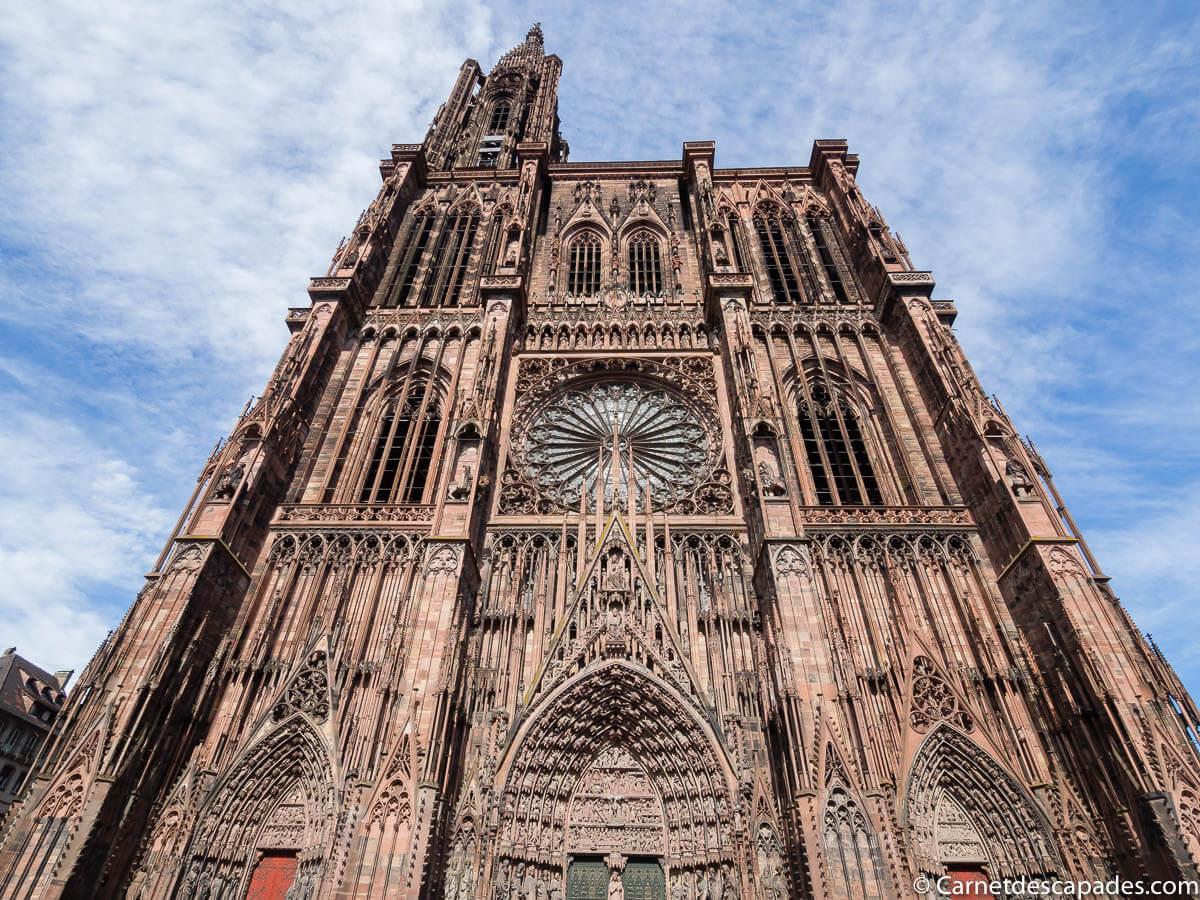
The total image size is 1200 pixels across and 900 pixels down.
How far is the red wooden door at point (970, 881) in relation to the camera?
42.5 ft

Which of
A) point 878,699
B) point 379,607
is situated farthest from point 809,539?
point 379,607

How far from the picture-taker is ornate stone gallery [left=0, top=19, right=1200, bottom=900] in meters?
12.5

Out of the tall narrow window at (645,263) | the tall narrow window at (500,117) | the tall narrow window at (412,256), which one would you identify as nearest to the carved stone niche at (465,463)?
the tall narrow window at (412,256)

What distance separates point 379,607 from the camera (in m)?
16.5

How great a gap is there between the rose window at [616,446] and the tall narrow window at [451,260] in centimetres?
695

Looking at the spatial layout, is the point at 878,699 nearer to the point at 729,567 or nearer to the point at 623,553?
the point at 729,567

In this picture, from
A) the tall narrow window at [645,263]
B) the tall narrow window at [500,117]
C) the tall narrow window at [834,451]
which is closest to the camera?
the tall narrow window at [834,451]

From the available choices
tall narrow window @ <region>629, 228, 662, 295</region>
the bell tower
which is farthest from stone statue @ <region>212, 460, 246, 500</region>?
the bell tower

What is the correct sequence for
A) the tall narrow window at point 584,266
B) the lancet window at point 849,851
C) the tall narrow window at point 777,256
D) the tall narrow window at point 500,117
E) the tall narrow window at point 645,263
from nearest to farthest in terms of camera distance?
1. the lancet window at point 849,851
2. the tall narrow window at point 777,256
3. the tall narrow window at point 645,263
4. the tall narrow window at point 584,266
5. the tall narrow window at point 500,117

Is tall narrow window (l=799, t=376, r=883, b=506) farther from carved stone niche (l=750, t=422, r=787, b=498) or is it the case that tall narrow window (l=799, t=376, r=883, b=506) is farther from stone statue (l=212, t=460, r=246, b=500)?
stone statue (l=212, t=460, r=246, b=500)

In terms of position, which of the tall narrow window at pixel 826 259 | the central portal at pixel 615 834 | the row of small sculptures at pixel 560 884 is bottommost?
the row of small sculptures at pixel 560 884

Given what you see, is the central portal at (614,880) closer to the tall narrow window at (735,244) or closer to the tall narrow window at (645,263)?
the tall narrow window at (645,263)

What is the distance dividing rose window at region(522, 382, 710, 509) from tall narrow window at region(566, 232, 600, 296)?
18.0 ft

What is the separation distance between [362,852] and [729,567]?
33.2 feet
